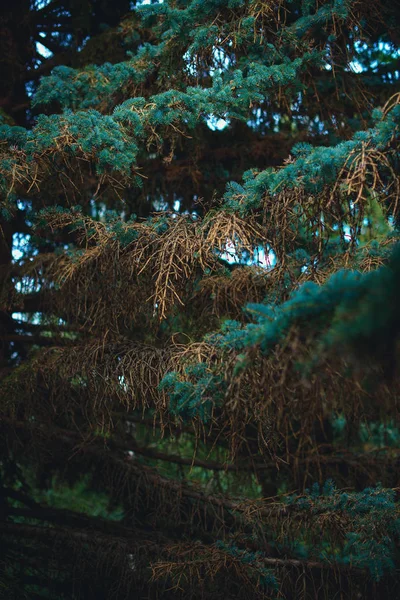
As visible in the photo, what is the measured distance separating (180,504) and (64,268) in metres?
2.08

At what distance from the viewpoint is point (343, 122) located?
5.27 metres

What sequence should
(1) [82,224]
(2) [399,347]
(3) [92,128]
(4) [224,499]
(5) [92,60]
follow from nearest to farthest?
(2) [399,347] → (3) [92,128] → (1) [82,224] → (4) [224,499] → (5) [92,60]

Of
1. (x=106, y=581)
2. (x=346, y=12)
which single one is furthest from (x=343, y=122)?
(x=106, y=581)

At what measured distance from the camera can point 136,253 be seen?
361 cm

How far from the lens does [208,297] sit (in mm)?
4688

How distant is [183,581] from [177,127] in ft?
9.91

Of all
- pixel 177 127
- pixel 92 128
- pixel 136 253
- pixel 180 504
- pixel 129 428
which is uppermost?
pixel 177 127

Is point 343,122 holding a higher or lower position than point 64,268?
higher

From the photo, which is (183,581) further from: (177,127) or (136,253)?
(177,127)

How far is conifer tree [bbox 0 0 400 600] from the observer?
288 centimetres

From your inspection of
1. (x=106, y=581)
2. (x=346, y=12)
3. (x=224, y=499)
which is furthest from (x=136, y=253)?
(x=106, y=581)

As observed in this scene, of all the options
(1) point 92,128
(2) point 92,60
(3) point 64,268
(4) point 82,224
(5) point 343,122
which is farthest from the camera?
(2) point 92,60

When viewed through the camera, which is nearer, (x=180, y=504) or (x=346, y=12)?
(x=346, y=12)

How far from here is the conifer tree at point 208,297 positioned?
288 centimetres
